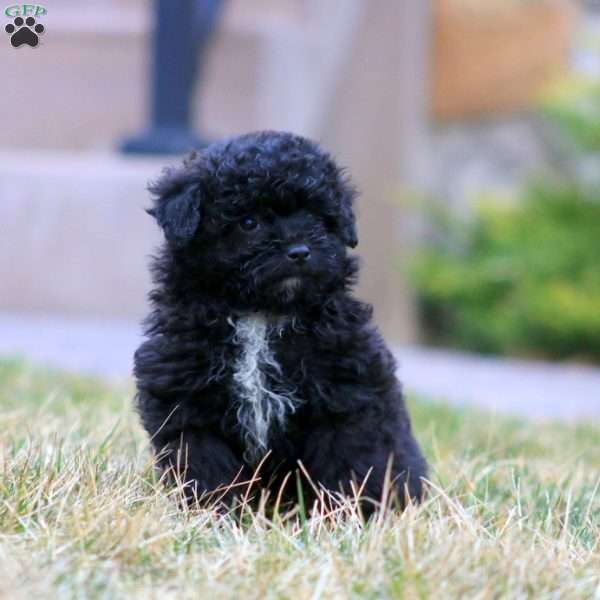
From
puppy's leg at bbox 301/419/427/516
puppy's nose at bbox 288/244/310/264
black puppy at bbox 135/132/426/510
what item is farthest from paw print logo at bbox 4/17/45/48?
puppy's leg at bbox 301/419/427/516

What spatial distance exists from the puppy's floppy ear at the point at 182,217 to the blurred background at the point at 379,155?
428 cm

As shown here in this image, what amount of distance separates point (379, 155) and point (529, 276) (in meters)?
2.38

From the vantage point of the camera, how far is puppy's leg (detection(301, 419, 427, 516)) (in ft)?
12.6

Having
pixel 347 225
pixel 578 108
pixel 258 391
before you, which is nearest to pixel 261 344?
pixel 258 391

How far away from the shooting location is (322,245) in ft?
12.7

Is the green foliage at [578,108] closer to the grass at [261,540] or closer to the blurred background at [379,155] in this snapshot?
the blurred background at [379,155]

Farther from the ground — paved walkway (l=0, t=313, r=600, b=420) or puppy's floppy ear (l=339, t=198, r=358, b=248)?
puppy's floppy ear (l=339, t=198, r=358, b=248)

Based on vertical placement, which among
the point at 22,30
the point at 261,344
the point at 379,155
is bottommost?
the point at 261,344

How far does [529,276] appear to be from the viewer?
12227mm

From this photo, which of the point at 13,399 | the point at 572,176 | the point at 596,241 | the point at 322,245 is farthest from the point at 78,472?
the point at 572,176

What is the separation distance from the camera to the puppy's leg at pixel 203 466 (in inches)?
150

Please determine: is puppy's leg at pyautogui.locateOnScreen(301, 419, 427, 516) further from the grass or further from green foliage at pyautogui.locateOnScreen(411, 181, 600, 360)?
green foliage at pyautogui.locateOnScreen(411, 181, 600, 360)

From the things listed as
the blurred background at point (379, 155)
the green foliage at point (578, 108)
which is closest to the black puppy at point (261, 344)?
the blurred background at point (379, 155)

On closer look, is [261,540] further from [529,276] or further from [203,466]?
[529,276]
